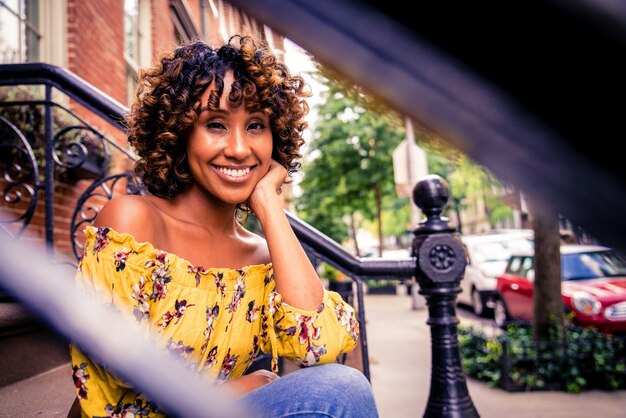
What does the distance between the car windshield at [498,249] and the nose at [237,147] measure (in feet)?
35.2

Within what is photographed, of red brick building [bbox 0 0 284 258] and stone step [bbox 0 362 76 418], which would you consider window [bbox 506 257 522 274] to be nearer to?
red brick building [bbox 0 0 284 258]

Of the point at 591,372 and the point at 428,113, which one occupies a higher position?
the point at 428,113

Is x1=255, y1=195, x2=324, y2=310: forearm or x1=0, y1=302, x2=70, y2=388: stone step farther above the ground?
x1=255, y1=195, x2=324, y2=310: forearm

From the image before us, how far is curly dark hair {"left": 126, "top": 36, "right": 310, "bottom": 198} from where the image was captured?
1777mm

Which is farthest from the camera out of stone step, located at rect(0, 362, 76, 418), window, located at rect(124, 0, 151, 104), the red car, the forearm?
the red car

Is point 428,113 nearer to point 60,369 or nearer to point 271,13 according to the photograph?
point 271,13

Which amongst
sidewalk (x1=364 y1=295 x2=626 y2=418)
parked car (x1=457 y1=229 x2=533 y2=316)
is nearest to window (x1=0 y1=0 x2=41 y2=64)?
sidewalk (x1=364 y1=295 x2=626 y2=418)

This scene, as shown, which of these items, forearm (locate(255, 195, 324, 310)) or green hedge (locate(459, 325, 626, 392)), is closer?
forearm (locate(255, 195, 324, 310))

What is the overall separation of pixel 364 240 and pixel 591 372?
59.8 m

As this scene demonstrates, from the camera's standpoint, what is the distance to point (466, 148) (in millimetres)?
411

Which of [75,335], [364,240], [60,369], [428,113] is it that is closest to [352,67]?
[428,113]

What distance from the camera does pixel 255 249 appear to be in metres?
2.02

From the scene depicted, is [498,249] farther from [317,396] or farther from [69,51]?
[317,396]

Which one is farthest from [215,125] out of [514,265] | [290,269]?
[514,265]
